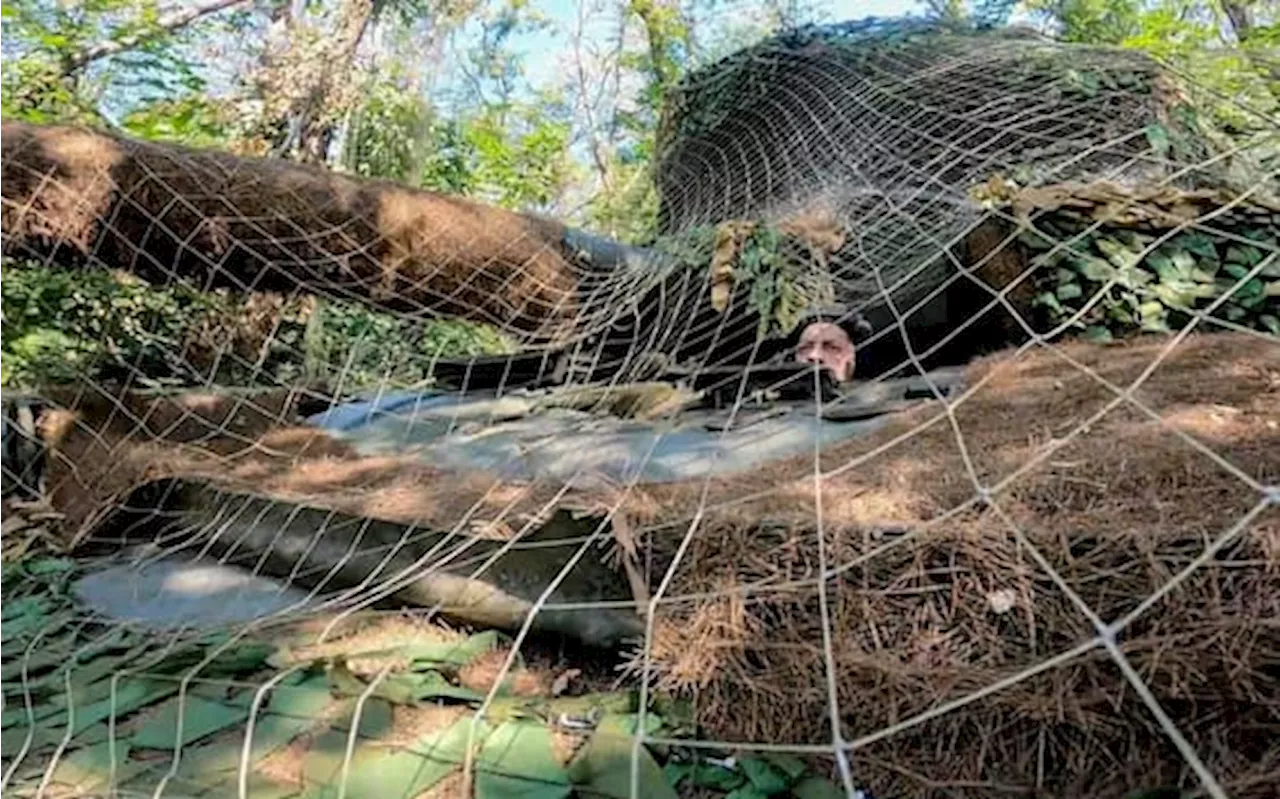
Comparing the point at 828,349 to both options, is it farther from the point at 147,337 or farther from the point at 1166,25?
the point at 1166,25

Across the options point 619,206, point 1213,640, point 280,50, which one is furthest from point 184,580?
point 280,50

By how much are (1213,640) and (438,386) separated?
12.3 feet

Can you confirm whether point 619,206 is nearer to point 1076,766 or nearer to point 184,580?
point 184,580

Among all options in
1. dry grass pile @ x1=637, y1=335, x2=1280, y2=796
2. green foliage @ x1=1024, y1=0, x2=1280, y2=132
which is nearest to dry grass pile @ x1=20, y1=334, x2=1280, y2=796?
dry grass pile @ x1=637, y1=335, x2=1280, y2=796

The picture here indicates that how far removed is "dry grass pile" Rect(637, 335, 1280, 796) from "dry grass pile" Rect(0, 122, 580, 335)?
6.83ft

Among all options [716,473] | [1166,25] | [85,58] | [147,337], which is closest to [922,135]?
[716,473]

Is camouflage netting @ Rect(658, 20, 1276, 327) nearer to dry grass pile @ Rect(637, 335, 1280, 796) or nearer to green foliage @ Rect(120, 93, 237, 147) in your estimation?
dry grass pile @ Rect(637, 335, 1280, 796)

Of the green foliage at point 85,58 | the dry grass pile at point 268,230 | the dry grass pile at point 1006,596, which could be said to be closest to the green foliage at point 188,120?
the green foliage at point 85,58

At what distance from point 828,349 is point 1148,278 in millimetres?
1002

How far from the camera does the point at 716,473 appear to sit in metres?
2.05

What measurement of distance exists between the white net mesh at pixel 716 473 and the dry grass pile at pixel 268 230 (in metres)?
0.01

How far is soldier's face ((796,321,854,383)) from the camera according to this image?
3.11m

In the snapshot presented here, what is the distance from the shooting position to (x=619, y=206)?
22.0ft

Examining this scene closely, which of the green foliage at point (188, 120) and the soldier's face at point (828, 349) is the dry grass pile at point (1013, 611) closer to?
the soldier's face at point (828, 349)
